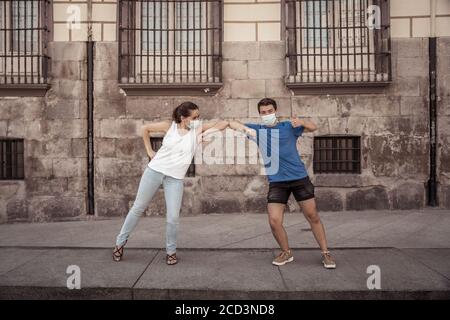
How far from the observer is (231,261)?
15.5 feet

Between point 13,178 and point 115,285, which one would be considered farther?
point 13,178

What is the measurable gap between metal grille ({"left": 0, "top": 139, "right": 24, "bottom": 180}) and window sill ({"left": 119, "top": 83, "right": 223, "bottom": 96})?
242 centimetres

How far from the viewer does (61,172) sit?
7992 mm

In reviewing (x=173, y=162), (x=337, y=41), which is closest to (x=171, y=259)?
(x=173, y=162)

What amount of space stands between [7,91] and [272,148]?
19.7 ft

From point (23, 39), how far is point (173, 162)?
555cm

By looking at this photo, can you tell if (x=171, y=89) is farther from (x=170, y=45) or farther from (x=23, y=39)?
(x=23, y=39)

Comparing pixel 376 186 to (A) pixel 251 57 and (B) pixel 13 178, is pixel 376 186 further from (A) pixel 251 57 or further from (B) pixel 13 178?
(B) pixel 13 178

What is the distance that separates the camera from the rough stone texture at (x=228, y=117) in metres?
7.96

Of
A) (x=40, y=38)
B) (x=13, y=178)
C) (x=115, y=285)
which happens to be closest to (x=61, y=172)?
(x=13, y=178)

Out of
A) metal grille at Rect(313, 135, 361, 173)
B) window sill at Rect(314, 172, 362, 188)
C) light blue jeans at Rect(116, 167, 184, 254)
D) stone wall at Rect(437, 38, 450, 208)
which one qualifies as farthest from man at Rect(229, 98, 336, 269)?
stone wall at Rect(437, 38, 450, 208)

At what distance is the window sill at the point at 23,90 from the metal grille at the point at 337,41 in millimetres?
4739

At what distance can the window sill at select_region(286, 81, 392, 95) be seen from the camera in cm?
782

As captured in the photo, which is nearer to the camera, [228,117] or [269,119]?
[269,119]
